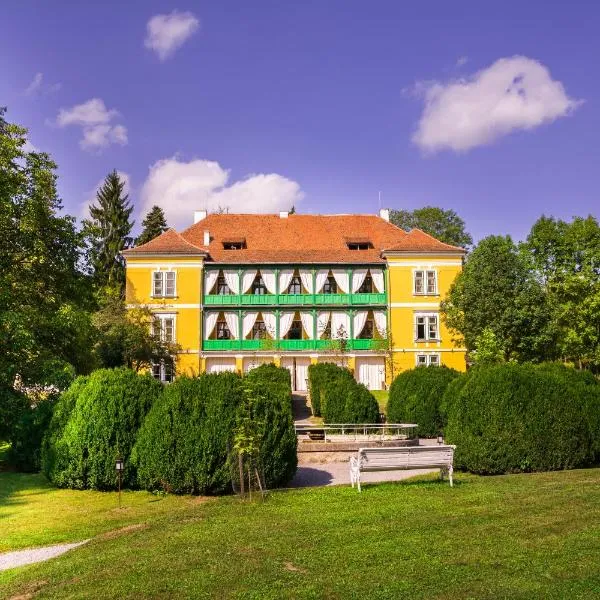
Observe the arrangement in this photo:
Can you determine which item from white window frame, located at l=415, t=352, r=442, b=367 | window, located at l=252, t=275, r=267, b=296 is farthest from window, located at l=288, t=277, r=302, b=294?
white window frame, located at l=415, t=352, r=442, b=367

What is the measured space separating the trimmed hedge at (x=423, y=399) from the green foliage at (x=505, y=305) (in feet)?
41.9

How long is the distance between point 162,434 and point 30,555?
447 cm

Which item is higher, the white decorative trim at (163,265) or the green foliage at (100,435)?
the white decorative trim at (163,265)

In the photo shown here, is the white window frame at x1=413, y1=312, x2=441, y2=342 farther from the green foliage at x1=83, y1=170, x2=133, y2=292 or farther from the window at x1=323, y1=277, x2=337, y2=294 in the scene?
the green foliage at x1=83, y1=170, x2=133, y2=292

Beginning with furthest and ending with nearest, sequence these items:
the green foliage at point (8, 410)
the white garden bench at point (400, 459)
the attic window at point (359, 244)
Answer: the attic window at point (359, 244)
the green foliage at point (8, 410)
the white garden bench at point (400, 459)

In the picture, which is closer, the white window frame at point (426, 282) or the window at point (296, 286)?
the white window frame at point (426, 282)

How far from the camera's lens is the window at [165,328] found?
41688mm

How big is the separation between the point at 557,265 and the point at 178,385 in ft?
127

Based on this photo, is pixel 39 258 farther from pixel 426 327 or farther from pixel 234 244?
pixel 426 327

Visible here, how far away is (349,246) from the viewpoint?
45469mm

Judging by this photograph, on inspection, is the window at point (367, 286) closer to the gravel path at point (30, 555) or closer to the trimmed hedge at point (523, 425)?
the trimmed hedge at point (523, 425)

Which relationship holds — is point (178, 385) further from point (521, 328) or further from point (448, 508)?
point (521, 328)

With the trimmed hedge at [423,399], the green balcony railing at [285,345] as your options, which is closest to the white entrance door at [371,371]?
the green balcony railing at [285,345]

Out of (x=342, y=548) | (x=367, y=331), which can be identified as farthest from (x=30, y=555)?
(x=367, y=331)
